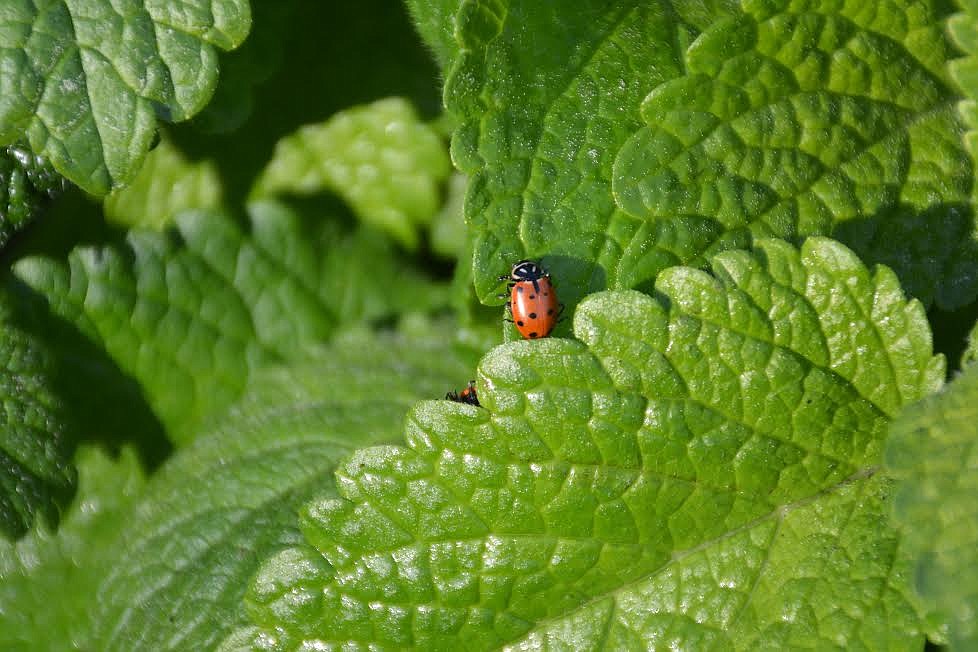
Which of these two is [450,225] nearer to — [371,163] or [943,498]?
[371,163]

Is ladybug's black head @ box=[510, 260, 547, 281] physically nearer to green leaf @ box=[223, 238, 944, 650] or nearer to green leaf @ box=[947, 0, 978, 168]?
green leaf @ box=[223, 238, 944, 650]

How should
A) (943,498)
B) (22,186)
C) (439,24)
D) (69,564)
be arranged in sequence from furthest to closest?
(69,564) → (22,186) → (439,24) → (943,498)

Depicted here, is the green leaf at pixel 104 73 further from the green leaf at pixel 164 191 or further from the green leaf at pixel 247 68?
the green leaf at pixel 164 191

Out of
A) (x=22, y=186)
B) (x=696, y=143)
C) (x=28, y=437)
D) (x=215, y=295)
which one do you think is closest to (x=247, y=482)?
(x=28, y=437)

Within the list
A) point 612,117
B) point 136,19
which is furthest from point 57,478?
point 612,117

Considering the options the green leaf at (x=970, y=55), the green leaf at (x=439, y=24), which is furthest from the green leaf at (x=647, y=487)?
the green leaf at (x=439, y=24)

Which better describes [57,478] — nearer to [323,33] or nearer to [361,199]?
[361,199]
